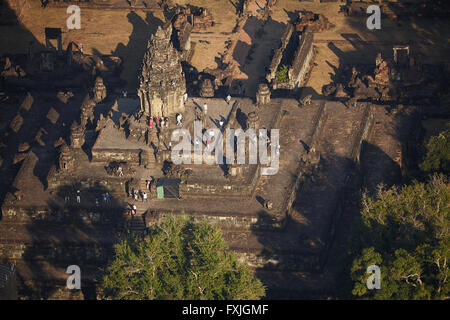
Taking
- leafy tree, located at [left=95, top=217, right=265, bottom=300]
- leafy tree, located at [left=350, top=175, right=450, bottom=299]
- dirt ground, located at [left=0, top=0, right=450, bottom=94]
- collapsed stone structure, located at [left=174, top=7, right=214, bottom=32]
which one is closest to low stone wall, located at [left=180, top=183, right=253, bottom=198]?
leafy tree, located at [left=95, top=217, right=265, bottom=300]

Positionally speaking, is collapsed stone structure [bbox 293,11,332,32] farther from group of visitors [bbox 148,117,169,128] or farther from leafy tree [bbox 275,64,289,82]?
group of visitors [bbox 148,117,169,128]

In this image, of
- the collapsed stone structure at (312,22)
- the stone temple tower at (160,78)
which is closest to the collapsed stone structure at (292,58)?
the collapsed stone structure at (312,22)

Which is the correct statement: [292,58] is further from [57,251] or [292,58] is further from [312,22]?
[57,251]

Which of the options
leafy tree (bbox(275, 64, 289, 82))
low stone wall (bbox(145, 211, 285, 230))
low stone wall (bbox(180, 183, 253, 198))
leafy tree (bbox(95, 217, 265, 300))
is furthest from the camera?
leafy tree (bbox(275, 64, 289, 82))

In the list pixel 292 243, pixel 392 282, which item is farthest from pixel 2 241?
pixel 392 282

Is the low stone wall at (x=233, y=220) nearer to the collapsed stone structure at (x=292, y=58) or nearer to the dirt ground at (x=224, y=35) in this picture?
the collapsed stone structure at (x=292, y=58)

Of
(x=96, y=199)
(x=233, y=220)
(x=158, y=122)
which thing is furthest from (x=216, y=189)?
(x=96, y=199)

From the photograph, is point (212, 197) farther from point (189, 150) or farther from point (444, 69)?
point (444, 69)
